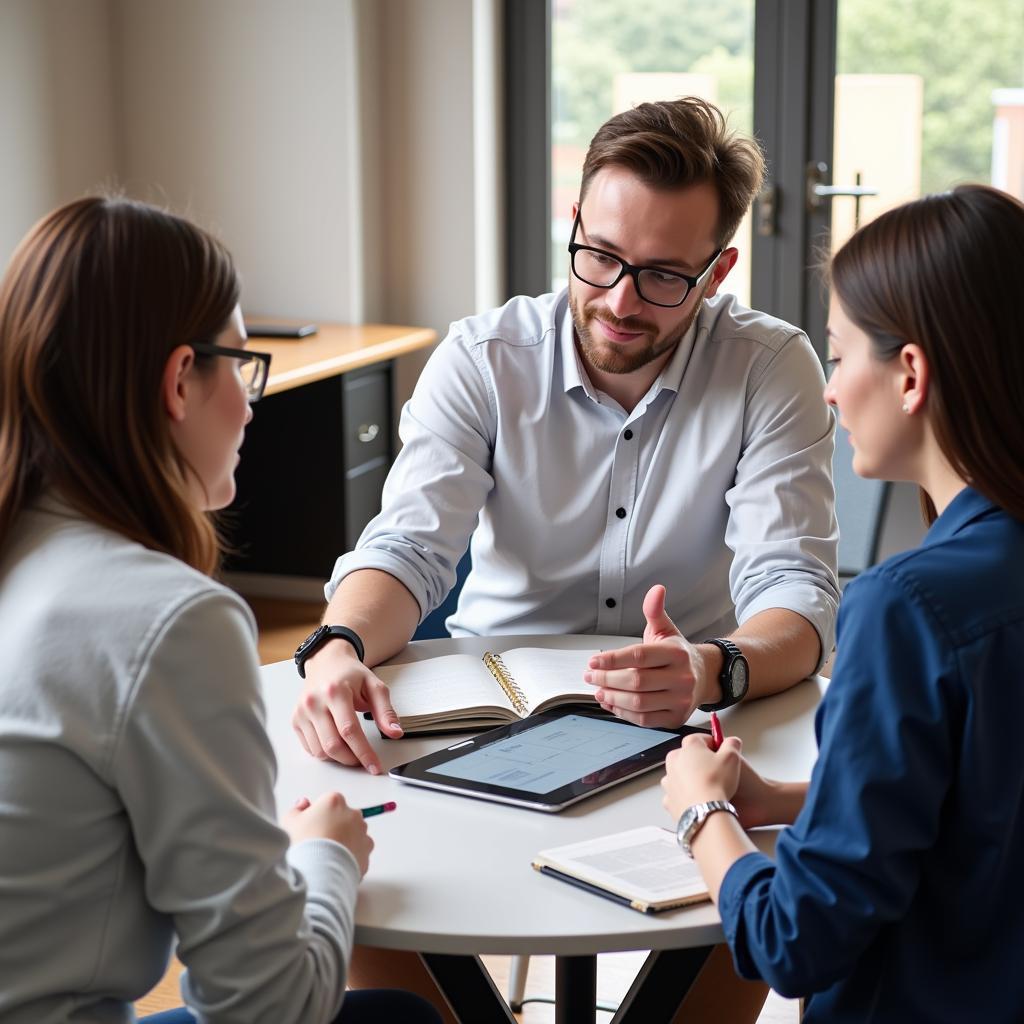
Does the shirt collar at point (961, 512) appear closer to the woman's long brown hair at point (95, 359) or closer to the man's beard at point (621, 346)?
the woman's long brown hair at point (95, 359)

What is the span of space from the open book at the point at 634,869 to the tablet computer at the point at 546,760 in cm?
9

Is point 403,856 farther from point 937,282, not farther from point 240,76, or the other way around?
point 240,76

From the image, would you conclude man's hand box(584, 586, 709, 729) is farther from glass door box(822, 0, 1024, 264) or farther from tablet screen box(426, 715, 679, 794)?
glass door box(822, 0, 1024, 264)

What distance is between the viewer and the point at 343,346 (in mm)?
3881

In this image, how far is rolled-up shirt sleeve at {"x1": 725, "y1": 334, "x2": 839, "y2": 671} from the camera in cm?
176

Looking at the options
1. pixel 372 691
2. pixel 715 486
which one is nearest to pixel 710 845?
pixel 372 691

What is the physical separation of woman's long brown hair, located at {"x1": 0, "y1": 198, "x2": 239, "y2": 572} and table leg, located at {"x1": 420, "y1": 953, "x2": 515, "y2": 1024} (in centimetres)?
58

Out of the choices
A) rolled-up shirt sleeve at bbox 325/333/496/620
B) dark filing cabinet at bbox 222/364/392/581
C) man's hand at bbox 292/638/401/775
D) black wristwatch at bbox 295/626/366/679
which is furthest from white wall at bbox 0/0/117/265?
man's hand at bbox 292/638/401/775

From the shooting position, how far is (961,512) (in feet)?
3.51

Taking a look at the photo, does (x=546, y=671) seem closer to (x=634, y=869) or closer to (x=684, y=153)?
(x=634, y=869)

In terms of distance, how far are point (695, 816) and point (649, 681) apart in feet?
0.91

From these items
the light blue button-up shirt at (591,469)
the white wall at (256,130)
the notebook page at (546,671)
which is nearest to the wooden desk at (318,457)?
the white wall at (256,130)

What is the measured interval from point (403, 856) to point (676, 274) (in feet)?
3.23

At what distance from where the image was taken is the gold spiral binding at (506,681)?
1517 mm
